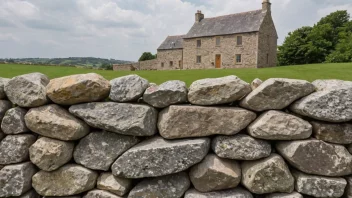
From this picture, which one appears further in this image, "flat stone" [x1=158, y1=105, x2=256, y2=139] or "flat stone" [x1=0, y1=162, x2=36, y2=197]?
"flat stone" [x1=0, y1=162, x2=36, y2=197]

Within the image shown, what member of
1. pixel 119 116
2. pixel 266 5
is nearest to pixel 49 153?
pixel 119 116

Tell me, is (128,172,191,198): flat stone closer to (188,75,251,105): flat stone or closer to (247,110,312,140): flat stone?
(188,75,251,105): flat stone

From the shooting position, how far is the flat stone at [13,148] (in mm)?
3277

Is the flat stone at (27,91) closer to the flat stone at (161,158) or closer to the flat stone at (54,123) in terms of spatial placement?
the flat stone at (54,123)

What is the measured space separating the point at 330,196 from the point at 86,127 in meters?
3.43

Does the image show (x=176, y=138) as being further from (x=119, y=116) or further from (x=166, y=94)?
(x=119, y=116)

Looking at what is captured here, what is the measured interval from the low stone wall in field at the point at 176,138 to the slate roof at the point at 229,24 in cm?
3041

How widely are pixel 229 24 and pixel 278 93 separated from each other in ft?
110

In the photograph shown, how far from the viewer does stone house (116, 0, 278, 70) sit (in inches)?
1238

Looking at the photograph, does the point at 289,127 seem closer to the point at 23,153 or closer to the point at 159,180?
the point at 159,180

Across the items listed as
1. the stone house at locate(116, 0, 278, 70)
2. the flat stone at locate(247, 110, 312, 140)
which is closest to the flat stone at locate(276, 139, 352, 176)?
the flat stone at locate(247, 110, 312, 140)

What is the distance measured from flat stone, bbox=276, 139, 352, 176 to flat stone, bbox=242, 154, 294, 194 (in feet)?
0.66

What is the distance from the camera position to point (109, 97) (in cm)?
324

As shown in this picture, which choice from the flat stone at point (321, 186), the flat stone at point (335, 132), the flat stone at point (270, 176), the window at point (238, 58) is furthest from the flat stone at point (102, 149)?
the window at point (238, 58)
